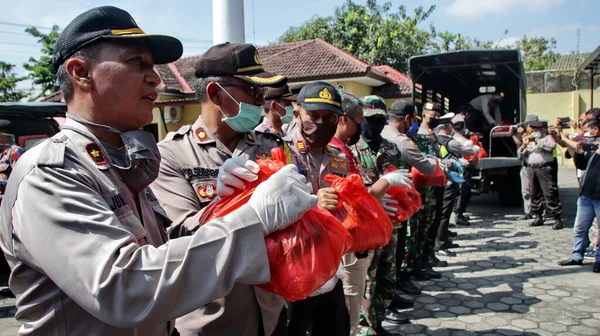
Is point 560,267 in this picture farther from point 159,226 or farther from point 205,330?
point 159,226

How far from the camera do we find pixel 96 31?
1.23 metres

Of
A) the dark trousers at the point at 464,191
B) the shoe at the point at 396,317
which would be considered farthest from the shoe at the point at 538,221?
the shoe at the point at 396,317

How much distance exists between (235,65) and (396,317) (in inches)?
126

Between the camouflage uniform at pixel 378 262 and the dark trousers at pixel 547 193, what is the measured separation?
5500 mm

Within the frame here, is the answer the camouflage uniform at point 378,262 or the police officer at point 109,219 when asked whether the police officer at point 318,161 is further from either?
the police officer at point 109,219

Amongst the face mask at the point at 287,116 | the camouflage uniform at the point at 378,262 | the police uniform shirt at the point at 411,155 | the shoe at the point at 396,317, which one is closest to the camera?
the camouflage uniform at the point at 378,262

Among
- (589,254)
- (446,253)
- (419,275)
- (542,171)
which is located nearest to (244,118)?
(419,275)

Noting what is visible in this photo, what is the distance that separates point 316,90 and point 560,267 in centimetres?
484

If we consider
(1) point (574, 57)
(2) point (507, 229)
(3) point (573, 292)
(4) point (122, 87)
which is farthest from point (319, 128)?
(1) point (574, 57)

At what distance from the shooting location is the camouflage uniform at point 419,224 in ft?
17.2

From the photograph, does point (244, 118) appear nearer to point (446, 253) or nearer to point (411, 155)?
point (411, 155)

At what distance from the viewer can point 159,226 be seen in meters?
1.48

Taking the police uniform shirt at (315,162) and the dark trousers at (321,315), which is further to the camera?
the police uniform shirt at (315,162)

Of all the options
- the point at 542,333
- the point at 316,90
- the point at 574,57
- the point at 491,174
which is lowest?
the point at 542,333
